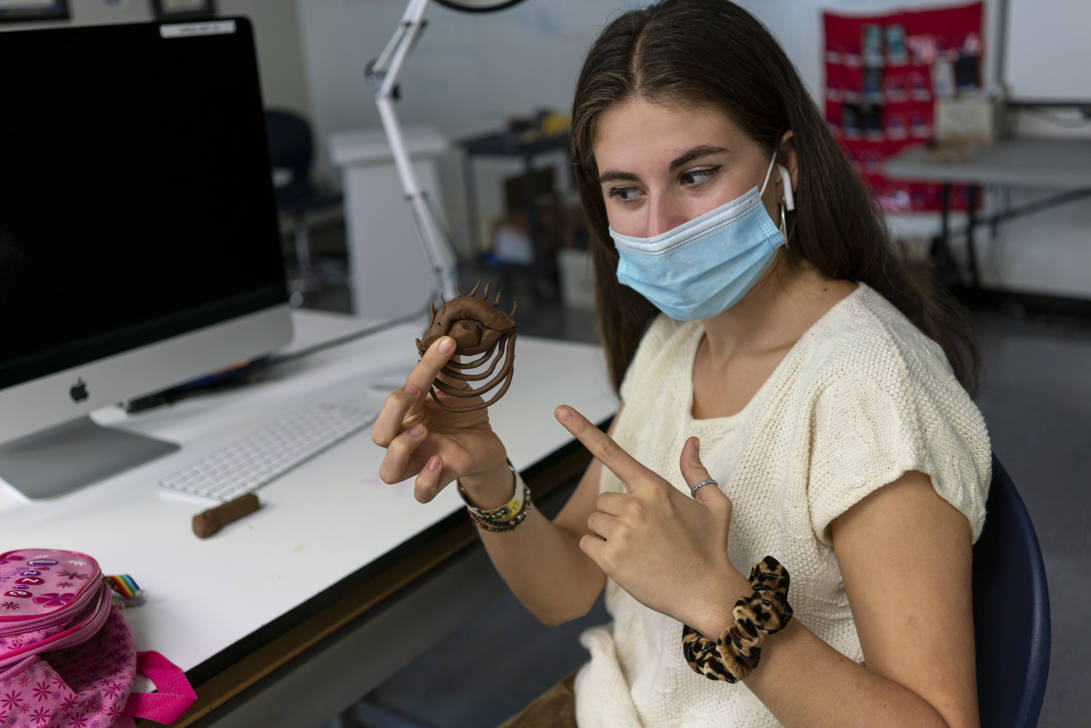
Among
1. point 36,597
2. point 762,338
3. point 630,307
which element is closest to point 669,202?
point 762,338

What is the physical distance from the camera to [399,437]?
0.88 metres

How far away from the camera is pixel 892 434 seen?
0.86 metres

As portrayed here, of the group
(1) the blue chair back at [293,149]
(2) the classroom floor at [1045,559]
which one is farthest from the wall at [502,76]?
(1) the blue chair back at [293,149]

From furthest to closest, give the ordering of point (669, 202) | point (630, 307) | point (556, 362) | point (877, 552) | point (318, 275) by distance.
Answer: point (318, 275)
point (556, 362)
point (630, 307)
point (669, 202)
point (877, 552)

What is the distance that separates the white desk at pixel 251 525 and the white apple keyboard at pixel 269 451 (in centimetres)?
2

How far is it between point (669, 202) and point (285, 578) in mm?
592

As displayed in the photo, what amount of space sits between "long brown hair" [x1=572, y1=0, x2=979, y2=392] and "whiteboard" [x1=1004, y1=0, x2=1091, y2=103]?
340 centimetres

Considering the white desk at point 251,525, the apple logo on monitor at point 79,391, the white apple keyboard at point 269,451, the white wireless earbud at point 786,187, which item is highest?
the white wireless earbud at point 786,187

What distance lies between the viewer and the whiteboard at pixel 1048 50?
391 cm

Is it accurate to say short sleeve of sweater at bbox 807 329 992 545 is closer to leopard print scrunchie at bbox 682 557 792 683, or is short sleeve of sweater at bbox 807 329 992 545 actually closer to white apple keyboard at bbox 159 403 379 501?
leopard print scrunchie at bbox 682 557 792 683

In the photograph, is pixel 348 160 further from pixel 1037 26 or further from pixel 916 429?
pixel 916 429

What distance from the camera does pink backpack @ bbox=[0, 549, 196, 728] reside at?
85 centimetres

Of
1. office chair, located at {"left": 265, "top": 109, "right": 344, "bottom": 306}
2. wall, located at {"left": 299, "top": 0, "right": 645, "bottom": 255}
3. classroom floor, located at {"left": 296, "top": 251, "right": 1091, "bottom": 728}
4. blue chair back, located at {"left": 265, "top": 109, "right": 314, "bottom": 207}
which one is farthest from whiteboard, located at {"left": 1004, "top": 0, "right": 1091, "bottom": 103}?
blue chair back, located at {"left": 265, "top": 109, "right": 314, "bottom": 207}

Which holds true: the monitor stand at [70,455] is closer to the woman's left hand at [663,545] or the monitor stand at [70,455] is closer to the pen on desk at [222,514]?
the pen on desk at [222,514]
